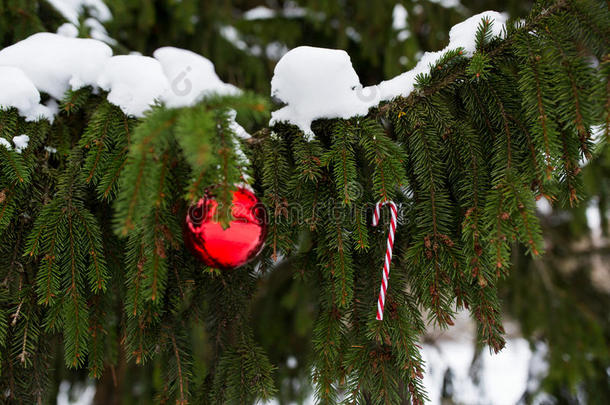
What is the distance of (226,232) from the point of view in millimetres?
1076

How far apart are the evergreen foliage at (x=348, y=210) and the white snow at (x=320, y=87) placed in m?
0.04

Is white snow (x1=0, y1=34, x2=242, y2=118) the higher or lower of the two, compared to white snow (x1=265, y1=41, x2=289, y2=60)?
lower

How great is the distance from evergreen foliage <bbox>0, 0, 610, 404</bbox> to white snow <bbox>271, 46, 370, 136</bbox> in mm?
42

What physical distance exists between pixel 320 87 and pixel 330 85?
0.10ft

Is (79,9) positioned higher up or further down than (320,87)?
higher up

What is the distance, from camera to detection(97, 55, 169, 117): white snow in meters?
1.26

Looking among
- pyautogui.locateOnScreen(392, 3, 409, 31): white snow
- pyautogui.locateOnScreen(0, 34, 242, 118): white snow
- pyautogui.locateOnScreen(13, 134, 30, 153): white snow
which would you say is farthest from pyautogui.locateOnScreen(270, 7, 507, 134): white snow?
pyautogui.locateOnScreen(392, 3, 409, 31): white snow

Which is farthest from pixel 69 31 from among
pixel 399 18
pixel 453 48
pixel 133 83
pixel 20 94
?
pixel 399 18

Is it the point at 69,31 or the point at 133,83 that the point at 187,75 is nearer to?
the point at 133,83

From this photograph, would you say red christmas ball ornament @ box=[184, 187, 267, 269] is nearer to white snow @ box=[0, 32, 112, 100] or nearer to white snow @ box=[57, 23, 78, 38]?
white snow @ box=[0, 32, 112, 100]

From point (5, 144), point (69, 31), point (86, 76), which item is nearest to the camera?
point (5, 144)

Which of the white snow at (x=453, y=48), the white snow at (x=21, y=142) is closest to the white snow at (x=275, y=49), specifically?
the white snow at (x=453, y=48)

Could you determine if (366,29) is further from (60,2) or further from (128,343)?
(128,343)

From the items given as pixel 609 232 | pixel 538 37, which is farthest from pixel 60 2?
pixel 609 232
